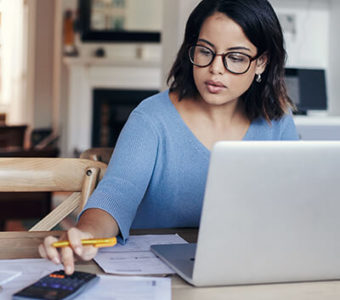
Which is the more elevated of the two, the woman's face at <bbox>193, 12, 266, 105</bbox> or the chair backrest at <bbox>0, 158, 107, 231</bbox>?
the woman's face at <bbox>193, 12, 266, 105</bbox>

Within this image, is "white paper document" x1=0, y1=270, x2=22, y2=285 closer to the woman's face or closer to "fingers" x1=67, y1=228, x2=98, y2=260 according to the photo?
"fingers" x1=67, y1=228, x2=98, y2=260

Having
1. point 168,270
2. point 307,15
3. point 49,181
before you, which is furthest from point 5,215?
point 168,270

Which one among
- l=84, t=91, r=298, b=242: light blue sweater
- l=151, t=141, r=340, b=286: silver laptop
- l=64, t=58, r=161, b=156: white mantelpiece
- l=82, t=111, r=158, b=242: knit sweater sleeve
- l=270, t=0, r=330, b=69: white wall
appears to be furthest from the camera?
l=64, t=58, r=161, b=156: white mantelpiece

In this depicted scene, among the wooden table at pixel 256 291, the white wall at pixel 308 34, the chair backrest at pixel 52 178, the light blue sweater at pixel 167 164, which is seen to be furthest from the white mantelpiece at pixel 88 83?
the wooden table at pixel 256 291

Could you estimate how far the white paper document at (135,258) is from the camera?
987mm

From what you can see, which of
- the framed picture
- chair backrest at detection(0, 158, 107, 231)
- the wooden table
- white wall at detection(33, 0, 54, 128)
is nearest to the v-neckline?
chair backrest at detection(0, 158, 107, 231)

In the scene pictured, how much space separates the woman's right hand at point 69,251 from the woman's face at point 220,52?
52 centimetres

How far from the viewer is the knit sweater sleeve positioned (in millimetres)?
1188

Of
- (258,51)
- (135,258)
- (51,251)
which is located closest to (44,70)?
(258,51)

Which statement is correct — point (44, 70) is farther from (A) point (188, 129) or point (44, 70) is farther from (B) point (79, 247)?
(B) point (79, 247)

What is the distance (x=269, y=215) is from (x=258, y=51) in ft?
2.03

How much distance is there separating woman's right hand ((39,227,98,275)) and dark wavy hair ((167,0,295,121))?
64cm

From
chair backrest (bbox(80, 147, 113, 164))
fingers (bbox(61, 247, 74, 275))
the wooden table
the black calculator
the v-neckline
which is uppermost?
the v-neckline

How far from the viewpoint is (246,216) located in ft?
2.82
